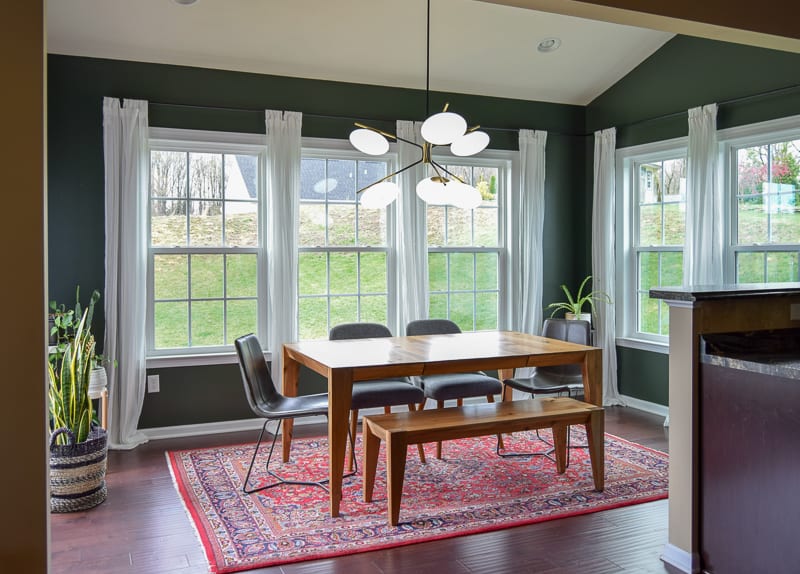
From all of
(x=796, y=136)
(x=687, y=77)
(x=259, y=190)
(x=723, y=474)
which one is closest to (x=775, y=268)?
(x=796, y=136)

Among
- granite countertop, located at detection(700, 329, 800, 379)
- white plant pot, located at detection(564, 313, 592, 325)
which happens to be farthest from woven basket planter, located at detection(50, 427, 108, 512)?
white plant pot, located at detection(564, 313, 592, 325)

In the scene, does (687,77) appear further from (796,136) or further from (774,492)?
(774,492)

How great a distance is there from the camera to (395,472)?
3.16 m

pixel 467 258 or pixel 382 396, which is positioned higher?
pixel 467 258

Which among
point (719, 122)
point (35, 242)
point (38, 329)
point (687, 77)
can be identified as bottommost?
point (38, 329)

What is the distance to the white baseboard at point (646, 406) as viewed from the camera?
541 centimetres

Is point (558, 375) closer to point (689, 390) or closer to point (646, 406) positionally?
point (646, 406)

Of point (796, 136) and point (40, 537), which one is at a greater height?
point (796, 136)

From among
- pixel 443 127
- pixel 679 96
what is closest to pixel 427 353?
pixel 443 127

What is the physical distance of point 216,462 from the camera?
165 inches

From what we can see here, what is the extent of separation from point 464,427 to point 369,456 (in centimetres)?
49

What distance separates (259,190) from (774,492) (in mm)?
3815

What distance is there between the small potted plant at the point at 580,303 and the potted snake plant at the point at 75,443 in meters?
3.69

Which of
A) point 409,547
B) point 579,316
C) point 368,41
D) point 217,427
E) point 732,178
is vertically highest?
point 368,41
